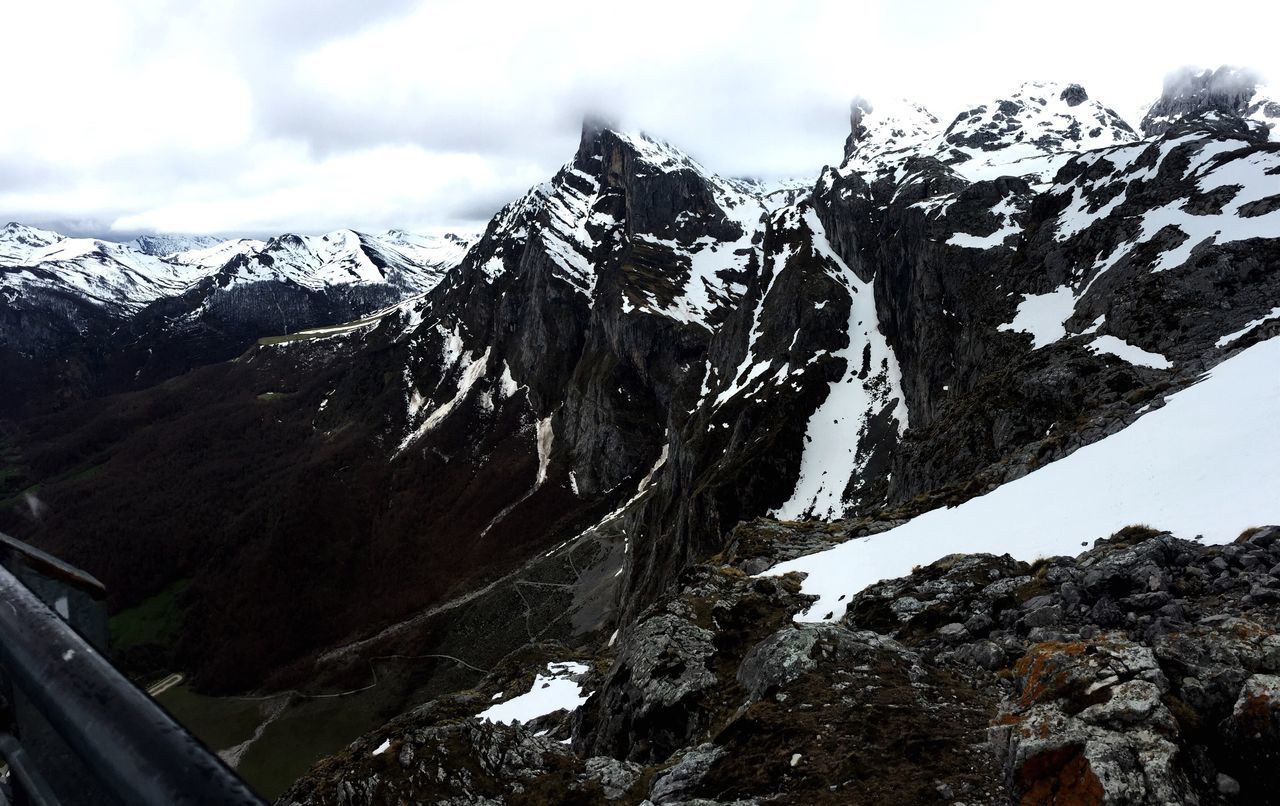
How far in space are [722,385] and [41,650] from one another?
105082mm

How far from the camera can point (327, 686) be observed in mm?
99000

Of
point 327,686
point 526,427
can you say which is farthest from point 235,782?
point 526,427

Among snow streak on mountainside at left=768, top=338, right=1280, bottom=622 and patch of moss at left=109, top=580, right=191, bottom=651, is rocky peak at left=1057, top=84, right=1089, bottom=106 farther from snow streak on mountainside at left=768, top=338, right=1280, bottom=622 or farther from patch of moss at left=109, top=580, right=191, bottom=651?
patch of moss at left=109, top=580, right=191, bottom=651

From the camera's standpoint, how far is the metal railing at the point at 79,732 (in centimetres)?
153

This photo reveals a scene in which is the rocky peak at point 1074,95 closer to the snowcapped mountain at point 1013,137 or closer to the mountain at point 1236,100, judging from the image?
the snowcapped mountain at point 1013,137

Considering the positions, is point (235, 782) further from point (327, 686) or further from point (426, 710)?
point (327, 686)

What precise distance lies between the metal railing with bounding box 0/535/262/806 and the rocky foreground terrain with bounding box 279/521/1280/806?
936 cm

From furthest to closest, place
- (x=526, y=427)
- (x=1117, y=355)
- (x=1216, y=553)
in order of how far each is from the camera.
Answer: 1. (x=526, y=427)
2. (x=1117, y=355)
3. (x=1216, y=553)

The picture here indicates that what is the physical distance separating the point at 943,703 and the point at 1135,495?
10.2 meters

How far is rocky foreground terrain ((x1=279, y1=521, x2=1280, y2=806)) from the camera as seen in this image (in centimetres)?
763

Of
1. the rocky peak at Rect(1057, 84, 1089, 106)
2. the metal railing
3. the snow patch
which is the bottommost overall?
the metal railing

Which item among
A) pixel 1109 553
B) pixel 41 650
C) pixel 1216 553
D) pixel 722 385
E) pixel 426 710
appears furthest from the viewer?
pixel 722 385

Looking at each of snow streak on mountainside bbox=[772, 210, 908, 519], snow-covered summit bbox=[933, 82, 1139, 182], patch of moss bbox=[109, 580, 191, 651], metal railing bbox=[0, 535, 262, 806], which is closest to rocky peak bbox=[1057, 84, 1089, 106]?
snow-covered summit bbox=[933, 82, 1139, 182]

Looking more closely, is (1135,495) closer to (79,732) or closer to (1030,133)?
(79,732)
